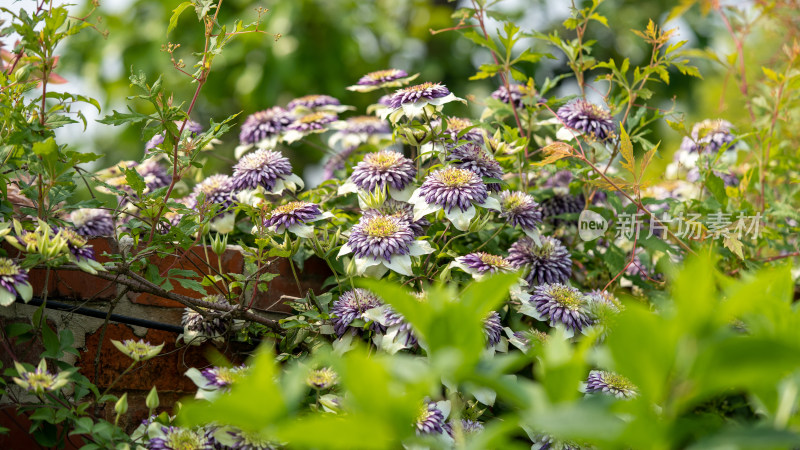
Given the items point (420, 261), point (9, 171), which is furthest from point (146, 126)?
point (420, 261)

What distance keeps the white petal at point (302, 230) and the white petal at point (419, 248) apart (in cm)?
16

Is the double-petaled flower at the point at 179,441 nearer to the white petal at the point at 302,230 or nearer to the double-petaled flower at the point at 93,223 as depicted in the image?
the white petal at the point at 302,230

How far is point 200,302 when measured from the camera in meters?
0.99

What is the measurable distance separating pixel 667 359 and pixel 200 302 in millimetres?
768

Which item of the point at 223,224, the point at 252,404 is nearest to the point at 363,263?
the point at 223,224

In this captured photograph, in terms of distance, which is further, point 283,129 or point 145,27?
point 145,27

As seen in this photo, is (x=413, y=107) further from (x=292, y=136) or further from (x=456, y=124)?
(x=292, y=136)

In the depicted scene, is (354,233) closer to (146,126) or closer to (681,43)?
(146,126)

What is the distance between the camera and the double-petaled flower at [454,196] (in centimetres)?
100

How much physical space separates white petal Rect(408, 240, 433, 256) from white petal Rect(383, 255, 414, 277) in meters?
0.02

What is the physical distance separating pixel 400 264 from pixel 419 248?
5 centimetres

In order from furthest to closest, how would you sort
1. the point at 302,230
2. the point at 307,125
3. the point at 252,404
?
the point at 307,125
the point at 302,230
the point at 252,404

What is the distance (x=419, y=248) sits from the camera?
1013 millimetres

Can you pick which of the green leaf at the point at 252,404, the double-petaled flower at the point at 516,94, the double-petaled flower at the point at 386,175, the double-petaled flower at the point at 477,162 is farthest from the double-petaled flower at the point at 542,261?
the green leaf at the point at 252,404
